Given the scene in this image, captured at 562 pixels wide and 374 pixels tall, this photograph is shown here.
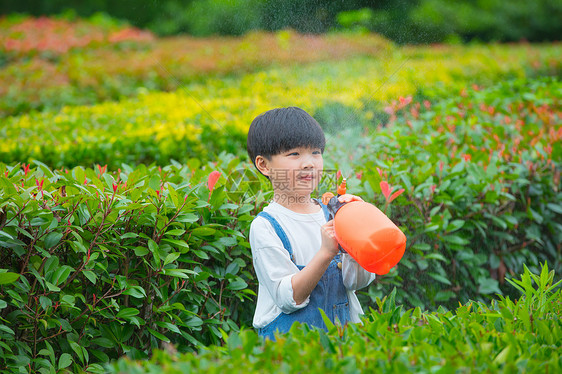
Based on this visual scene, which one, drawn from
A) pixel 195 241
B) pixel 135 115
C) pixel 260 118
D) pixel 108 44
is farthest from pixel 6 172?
pixel 108 44

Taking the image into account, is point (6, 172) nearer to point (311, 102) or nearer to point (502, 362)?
point (311, 102)

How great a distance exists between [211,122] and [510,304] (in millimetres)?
3112

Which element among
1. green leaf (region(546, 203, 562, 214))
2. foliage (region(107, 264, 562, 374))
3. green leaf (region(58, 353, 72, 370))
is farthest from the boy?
green leaf (region(546, 203, 562, 214))

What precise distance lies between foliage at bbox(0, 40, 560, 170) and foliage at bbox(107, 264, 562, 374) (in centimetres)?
180

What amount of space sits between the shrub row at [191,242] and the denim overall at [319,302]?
43cm

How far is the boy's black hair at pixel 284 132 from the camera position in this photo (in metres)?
1.95

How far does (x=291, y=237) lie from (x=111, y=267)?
0.81 m

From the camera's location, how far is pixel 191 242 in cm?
229

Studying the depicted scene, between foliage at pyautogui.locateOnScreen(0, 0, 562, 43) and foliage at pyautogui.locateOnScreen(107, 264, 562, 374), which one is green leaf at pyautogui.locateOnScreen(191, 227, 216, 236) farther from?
foliage at pyautogui.locateOnScreen(0, 0, 562, 43)

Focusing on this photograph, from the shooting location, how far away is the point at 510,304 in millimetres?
1883

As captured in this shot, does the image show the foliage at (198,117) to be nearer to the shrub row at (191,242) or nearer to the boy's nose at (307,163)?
the shrub row at (191,242)

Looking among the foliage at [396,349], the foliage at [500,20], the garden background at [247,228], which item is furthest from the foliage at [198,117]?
the foliage at [500,20]

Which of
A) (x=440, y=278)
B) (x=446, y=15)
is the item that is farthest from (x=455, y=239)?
(x=446, y=15)

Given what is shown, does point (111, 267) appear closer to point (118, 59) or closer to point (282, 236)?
point (282, 236)
